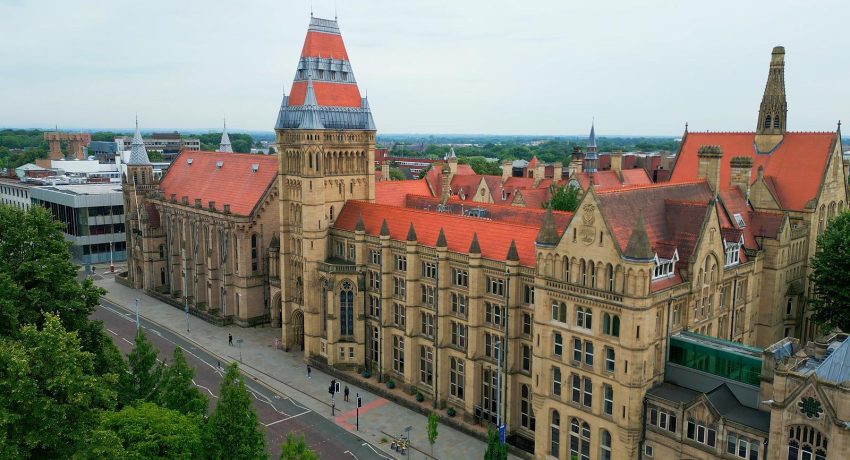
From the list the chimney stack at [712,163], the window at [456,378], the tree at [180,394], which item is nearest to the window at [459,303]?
the window at [456,378]

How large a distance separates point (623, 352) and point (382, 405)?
28104mm

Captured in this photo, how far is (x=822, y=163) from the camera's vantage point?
224ft

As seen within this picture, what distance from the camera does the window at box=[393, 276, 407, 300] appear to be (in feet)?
216

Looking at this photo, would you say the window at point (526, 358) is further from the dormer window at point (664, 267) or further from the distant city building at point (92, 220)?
the distant city building at point (92, 220)

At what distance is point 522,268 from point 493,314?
18.7ft

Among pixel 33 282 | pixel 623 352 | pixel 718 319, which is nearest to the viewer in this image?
pixel 623 352

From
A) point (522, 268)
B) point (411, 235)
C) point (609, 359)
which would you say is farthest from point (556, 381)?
point (411, 235)

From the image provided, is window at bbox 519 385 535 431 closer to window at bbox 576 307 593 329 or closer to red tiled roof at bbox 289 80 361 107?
window at bbox 576 307 593 329

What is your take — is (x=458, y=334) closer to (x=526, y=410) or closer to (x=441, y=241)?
(x=441, y=241)

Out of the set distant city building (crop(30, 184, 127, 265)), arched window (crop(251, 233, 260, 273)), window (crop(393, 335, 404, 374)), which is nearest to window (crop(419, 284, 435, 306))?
window (crop(393, 335, 404, 374))

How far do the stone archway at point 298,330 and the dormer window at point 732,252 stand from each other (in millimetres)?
48598

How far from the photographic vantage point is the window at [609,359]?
45.9 meters

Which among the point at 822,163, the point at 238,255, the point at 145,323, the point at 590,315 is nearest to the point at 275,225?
the point at 238,255

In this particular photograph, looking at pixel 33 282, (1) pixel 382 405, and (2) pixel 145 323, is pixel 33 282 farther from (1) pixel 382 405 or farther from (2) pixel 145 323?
(2) pixel 145 323
